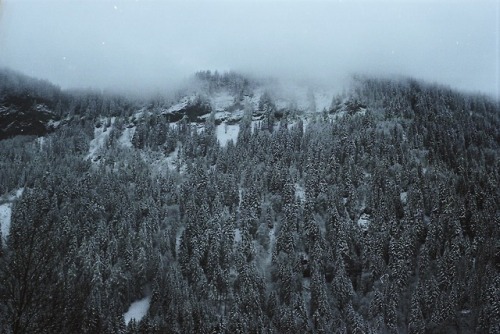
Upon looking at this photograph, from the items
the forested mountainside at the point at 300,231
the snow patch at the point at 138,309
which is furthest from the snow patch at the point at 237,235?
the snow patch at the point at 138,309

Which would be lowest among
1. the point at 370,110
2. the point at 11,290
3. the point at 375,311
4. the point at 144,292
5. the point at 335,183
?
the point at 144,292

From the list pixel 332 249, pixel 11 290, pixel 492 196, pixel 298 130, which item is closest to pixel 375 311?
pixel 332 249


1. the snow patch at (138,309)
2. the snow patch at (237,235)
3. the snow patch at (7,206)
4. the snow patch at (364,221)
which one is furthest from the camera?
the snow patch at (7,206)

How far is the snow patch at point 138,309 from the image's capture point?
4035 inches

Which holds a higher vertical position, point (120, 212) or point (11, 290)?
point (11, 290)

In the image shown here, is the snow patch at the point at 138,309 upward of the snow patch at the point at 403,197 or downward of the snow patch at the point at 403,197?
downward

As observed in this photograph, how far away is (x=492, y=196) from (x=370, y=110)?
82366mm

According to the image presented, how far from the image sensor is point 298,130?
641 ft

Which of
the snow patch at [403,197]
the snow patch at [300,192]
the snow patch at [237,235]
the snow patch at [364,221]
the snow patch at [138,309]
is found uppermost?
the snow patch at [403,197]

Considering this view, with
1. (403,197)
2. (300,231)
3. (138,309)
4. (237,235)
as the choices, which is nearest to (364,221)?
(403,197)

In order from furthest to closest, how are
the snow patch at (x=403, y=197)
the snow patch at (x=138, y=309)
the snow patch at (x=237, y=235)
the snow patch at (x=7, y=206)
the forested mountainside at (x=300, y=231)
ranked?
the snow patch at (x=7, y=206)
the snow patch at (x=403, y=197)
the snow patch at (x=237, y=235)
the snow patch at (x=138, y=309)
the forested mountainside at (x=300, y=231)

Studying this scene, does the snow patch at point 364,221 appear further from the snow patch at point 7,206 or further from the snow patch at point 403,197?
the snow patch at point 7,206

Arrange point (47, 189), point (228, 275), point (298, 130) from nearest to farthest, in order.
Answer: point (228, 275) → point (47, 189) → point (298, 130)

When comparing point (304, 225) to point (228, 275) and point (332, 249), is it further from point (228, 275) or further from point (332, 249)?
point (228, 275)
